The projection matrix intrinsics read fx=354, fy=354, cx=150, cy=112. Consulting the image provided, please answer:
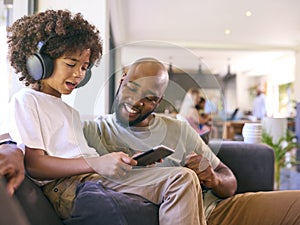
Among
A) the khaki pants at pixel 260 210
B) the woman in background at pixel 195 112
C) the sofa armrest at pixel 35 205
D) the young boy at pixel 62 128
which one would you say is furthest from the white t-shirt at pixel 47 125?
the khaki pants at pixel 260 210

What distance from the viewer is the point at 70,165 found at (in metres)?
1.00

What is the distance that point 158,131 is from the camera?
1.17 m

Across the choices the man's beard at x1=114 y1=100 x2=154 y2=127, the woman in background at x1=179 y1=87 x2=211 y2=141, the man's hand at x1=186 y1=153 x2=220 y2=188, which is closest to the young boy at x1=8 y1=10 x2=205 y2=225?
the man's beard at x1=114 y1=100 x2=154 y2=127

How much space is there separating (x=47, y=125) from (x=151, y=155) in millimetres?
313

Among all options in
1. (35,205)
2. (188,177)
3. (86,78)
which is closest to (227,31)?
(86,78)

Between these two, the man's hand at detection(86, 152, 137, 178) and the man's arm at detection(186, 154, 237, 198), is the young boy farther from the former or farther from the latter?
the man's arm at detection(186, 154, 237, 198)

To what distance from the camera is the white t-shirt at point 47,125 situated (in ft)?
3.11

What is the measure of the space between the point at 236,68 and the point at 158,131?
31.5 ft

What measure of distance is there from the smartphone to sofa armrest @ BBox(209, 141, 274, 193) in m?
0.71

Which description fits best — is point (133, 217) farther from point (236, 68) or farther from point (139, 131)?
point (236, 68)

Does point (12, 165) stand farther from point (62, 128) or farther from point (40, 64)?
point (40, 64)

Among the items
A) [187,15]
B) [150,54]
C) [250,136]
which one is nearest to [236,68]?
[187,15]

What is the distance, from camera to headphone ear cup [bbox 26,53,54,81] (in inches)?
42.4

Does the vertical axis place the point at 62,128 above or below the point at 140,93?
below
